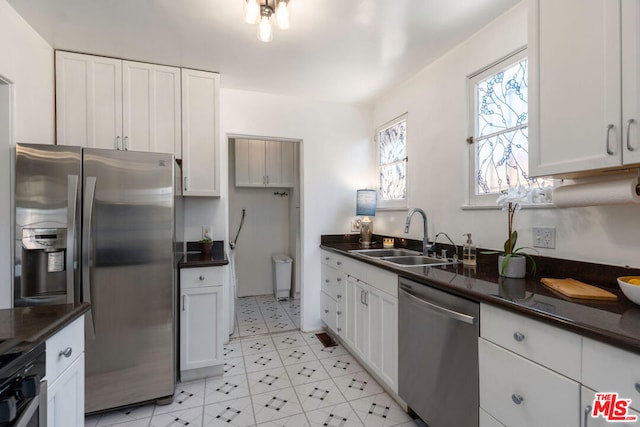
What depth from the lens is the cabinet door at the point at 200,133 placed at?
2498mm

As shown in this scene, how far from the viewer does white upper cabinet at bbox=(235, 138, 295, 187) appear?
4.10 metres

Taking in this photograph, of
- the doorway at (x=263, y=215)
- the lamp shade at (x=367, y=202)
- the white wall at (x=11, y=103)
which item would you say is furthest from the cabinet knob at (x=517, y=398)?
the doorway at (x=263, y=215)

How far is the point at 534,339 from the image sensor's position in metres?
1.06

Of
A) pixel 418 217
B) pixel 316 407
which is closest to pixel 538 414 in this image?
pixel 316 407

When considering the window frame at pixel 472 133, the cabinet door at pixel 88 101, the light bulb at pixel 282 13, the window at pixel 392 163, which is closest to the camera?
the light bulb at pixel 282 13

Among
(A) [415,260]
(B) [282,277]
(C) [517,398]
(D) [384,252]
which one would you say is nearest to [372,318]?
(A) [415,260]

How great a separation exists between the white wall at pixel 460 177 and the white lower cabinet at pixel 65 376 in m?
2.19

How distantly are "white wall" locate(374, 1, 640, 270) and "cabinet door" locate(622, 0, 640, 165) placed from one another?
426 millimetres

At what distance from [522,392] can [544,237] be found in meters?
0.88

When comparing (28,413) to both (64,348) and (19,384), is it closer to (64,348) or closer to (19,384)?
(19,384)

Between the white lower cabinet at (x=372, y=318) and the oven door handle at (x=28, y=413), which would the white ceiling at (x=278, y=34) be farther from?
the oven door handle at (x=28, y=413)

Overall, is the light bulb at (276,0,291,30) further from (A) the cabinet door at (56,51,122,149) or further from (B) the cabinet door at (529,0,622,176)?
(A) the cabinet door at (56,51,122,149)

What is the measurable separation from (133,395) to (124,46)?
2.42 m

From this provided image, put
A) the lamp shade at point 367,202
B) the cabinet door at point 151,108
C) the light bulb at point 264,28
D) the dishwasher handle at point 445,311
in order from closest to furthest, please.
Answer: the dishwasher handle at point 445,311 → the light bulb at point 264,28 → the cabinet door at point 151,108 → the lamp shade at point 367,202
